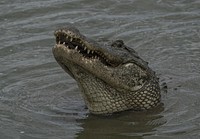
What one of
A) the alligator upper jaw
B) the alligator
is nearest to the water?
the alligator

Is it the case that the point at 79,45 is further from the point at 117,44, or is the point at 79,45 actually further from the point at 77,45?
the point at 117,44

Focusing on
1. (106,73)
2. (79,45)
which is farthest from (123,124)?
(79,45)

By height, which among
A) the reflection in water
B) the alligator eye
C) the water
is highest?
the alligator eye

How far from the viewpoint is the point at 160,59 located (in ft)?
31.7

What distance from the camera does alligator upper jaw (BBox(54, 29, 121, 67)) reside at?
6652 millimetres

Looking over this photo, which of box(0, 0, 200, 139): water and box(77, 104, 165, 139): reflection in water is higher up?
box(0, 0, 200, 139): water

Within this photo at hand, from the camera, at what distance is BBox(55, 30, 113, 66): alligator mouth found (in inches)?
262

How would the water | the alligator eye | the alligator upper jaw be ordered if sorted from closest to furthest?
the alligator upper jaw < the water < the alligator eye

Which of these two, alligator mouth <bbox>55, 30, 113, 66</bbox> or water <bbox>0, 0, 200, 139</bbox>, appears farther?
water <bbox>0, 0, 200, 139</bbox>

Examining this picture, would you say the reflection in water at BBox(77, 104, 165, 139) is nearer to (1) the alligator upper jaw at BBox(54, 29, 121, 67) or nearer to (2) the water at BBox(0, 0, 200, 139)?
(2) the water at BBox(0, 0, 200, 139)

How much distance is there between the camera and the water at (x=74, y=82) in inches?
273

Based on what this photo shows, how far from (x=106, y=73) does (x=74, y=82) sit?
72.5 inches

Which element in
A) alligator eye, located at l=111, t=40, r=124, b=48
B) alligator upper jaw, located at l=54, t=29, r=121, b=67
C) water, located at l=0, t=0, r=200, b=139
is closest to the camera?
alligator upper jaw, located at l=54, t=29, r=121, b=67

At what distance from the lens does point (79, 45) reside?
6797 mm
